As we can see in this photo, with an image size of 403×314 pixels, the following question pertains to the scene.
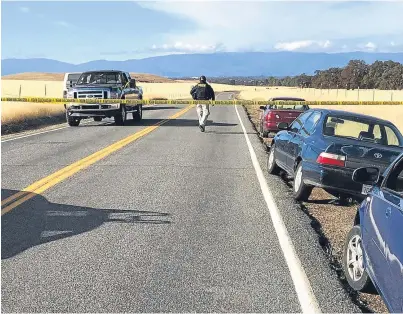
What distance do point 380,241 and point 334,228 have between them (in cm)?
291

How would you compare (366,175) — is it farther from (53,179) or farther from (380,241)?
(53,179)

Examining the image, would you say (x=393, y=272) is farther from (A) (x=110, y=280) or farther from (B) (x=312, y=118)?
(B) (x=312, y=118)

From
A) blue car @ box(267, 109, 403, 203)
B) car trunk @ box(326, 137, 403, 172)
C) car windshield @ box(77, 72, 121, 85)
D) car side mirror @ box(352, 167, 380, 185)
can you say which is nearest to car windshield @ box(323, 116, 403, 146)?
blue car @ box(267, 109, 403, 203)

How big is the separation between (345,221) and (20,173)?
6.14 meters

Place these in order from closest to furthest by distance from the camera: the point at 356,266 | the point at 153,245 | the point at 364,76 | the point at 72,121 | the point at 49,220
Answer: the point at 356,266, the point at 153,245, the point at 49,220, the point at 72,121, the point at 364,76

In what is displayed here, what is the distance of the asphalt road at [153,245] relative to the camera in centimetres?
437

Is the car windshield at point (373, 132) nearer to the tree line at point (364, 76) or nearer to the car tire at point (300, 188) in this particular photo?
the car tire at point (300, 188)

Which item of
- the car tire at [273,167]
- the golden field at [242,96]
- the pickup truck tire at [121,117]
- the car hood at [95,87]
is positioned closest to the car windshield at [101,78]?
the car hood at [95,87]

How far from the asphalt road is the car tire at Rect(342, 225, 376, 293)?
0.53 ft

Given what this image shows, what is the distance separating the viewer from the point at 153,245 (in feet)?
18.9

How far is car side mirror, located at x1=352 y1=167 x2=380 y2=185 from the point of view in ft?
15.6

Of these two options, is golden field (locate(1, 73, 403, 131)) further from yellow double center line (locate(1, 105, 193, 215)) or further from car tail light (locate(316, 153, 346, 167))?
car tail light (locate(316, 153, 346, 167))

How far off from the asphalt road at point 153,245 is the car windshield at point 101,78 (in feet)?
39.4

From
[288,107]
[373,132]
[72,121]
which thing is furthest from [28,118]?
[373,132]
